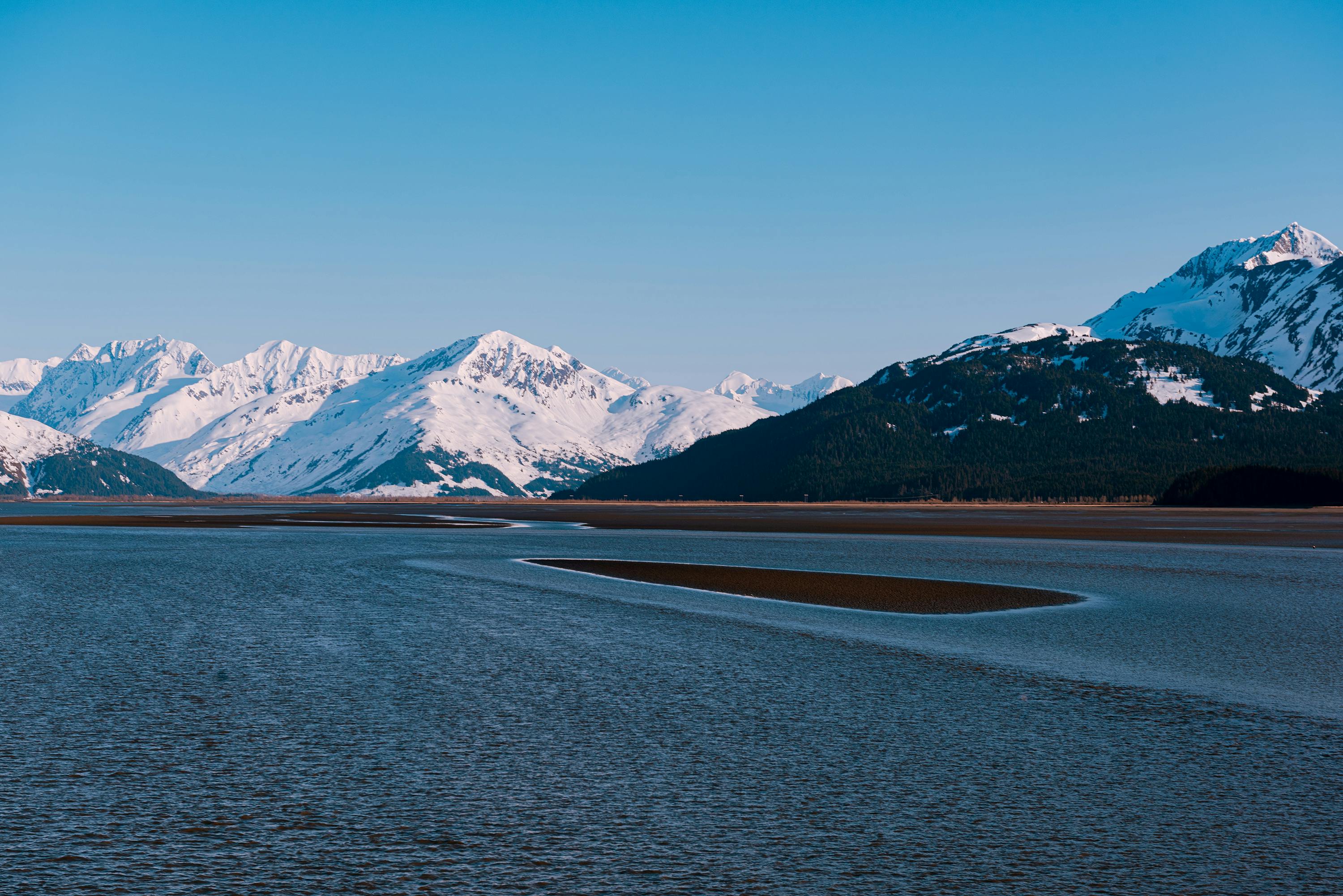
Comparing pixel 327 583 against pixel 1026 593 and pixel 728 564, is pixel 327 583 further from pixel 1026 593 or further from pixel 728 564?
pixel 1026 593

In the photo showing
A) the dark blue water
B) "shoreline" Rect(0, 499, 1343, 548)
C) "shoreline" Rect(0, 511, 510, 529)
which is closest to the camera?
the dark blue water

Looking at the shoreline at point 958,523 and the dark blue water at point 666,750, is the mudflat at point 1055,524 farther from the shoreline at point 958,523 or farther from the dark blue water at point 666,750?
the dark blue water at point 666,750

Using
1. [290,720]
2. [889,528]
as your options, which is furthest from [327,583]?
[889,528]

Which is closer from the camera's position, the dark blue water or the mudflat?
the dark blue water

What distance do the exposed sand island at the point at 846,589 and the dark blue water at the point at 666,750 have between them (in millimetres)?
2790

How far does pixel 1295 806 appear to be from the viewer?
15.0 metres

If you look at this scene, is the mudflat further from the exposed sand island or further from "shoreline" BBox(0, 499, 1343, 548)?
the exposed sand island

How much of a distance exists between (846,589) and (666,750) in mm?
31411

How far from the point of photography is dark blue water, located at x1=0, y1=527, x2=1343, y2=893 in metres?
12.8

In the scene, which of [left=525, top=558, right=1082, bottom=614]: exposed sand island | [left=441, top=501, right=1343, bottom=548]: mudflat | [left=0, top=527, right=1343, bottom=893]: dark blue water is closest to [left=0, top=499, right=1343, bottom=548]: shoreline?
[left=441, top=501, right=1343, bottom=548]: mudflat

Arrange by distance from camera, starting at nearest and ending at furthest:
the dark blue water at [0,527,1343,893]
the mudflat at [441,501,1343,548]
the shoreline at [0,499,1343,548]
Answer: the dark blue water at [0,527,1343,893] → the mudflat at [441,501,1343,548] → the shoreline at [0,499,1343,548]

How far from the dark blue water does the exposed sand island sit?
9.15 ft

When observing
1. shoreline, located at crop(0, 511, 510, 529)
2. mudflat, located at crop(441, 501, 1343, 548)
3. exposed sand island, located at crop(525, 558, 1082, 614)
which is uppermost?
shoreline, located at crop(0, 511, 510, 529)

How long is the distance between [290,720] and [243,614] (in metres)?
Result: 18.6
